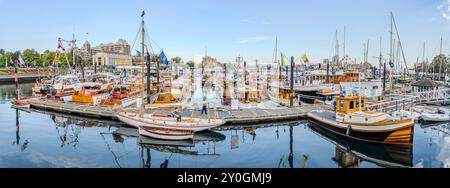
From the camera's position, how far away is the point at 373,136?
19297 millimetres

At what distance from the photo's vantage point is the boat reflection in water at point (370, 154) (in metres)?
15.5

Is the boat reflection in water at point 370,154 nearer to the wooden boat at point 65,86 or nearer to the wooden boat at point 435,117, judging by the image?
the wooden boat at point 435,117

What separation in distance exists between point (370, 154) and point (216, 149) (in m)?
9.80

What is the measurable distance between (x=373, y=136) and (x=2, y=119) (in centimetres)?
3369

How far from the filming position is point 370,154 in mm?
17062

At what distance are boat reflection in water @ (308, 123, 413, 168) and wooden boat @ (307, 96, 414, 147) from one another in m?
0.57

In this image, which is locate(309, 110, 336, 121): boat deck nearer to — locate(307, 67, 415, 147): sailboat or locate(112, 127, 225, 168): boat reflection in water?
locate(307, 67, 415, 147): sailboat

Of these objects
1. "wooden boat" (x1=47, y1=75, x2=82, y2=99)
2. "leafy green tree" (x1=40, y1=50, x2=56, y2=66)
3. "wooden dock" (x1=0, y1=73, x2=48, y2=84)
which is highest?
"leafy green tree" (x1=40, y1=50, x2=56, y2=66)

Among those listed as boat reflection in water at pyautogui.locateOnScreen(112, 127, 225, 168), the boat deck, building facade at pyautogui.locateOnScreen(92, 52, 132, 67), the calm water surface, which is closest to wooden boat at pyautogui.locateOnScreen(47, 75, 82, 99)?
the calm water surface

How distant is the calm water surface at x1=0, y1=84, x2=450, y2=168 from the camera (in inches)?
601
